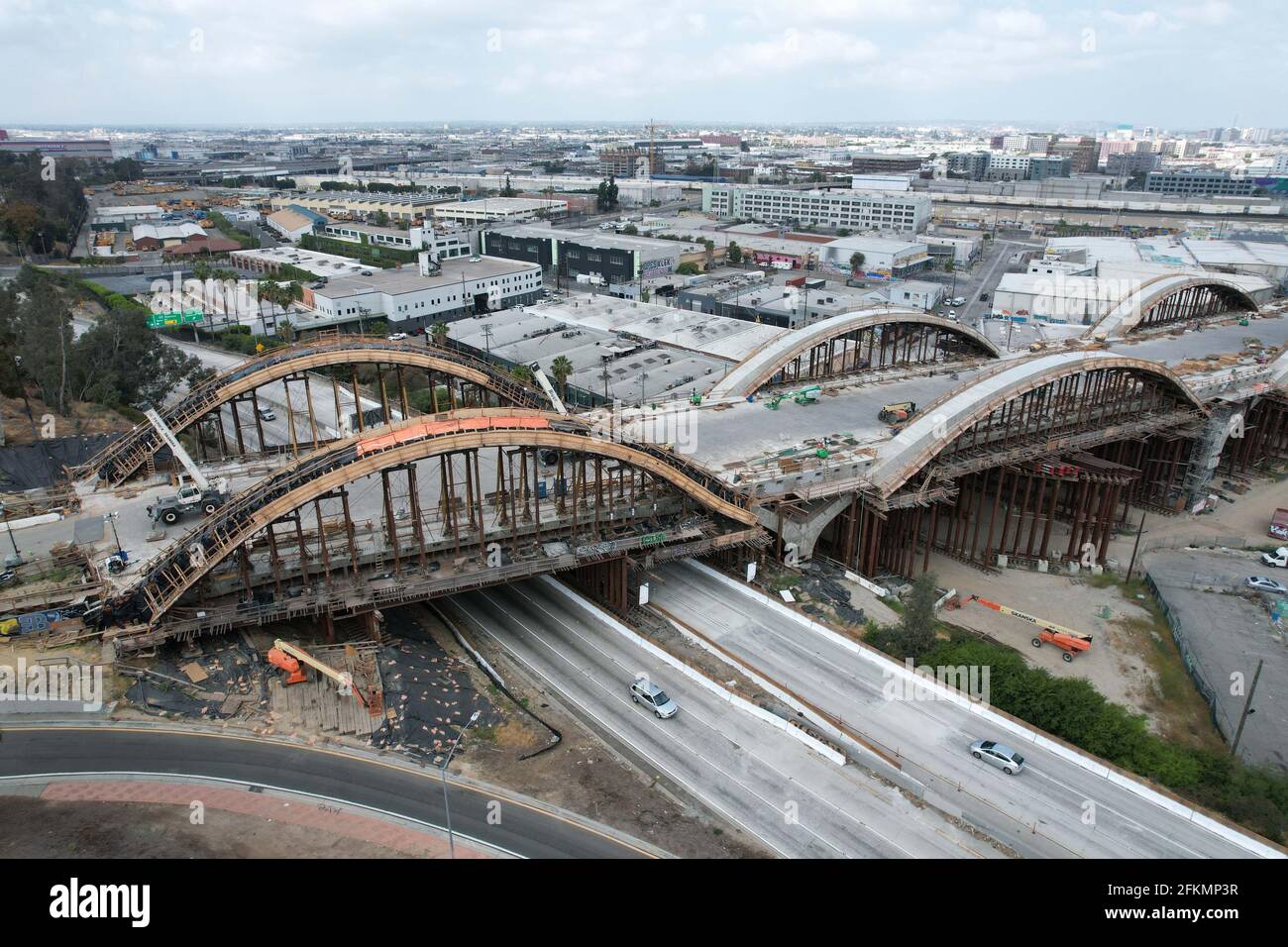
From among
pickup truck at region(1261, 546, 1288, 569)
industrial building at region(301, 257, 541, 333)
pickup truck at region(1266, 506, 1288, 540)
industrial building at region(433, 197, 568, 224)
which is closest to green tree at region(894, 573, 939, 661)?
pickup truck at region(1261, 546, 1288, 569)

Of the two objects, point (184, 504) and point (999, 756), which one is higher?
point (184, 504)

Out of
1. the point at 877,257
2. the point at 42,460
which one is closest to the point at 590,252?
the point at 877,257

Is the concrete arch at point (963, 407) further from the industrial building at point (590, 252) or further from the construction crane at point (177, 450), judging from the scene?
the industrial building at point (590, 252)

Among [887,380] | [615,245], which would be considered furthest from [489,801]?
[615,245]

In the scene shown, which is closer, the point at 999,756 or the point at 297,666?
the point at 999,756

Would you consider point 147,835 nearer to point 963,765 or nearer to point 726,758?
point 726,758

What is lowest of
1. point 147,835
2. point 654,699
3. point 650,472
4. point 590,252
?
point 654,699

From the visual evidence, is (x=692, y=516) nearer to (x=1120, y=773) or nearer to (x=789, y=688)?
(x=789, y=688)
